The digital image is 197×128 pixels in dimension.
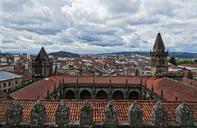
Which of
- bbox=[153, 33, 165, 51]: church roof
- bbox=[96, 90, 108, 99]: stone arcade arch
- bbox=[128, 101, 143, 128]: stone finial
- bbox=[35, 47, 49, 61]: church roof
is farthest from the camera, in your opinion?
bbox=[35, 47, 49, 61]: church roof

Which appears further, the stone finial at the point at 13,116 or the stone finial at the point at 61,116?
the stone finial at the point at 13,116

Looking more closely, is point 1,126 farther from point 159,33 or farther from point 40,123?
point 159,33

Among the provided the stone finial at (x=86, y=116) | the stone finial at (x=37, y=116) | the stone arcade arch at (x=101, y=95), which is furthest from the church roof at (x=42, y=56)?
the stone finial at (x=86, y=116)

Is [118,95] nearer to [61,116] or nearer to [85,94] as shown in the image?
[85,94]

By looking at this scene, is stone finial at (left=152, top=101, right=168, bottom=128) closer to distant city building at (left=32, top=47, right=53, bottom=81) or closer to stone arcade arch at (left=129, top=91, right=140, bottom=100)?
stone arcade arch at (left=129, top=91, right=140, bottom=100)

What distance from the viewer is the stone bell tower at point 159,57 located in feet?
188

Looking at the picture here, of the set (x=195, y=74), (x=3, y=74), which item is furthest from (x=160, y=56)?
(x=195, y=74)

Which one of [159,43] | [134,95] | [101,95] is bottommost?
[101,95]

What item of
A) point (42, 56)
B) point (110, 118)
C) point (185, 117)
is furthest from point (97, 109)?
point (42, 56)

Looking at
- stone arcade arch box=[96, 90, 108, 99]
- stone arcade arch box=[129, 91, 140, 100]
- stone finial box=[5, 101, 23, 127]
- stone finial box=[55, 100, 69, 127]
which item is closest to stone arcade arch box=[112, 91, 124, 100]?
stone arcade arch box=[96, 90, 108, 99]

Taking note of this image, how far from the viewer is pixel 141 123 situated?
1633cm

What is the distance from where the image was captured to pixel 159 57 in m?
57.6

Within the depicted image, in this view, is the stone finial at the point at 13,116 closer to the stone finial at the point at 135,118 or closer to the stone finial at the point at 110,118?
the stone finial at the point at 110,118

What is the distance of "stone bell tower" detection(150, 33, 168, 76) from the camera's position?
188 ft
